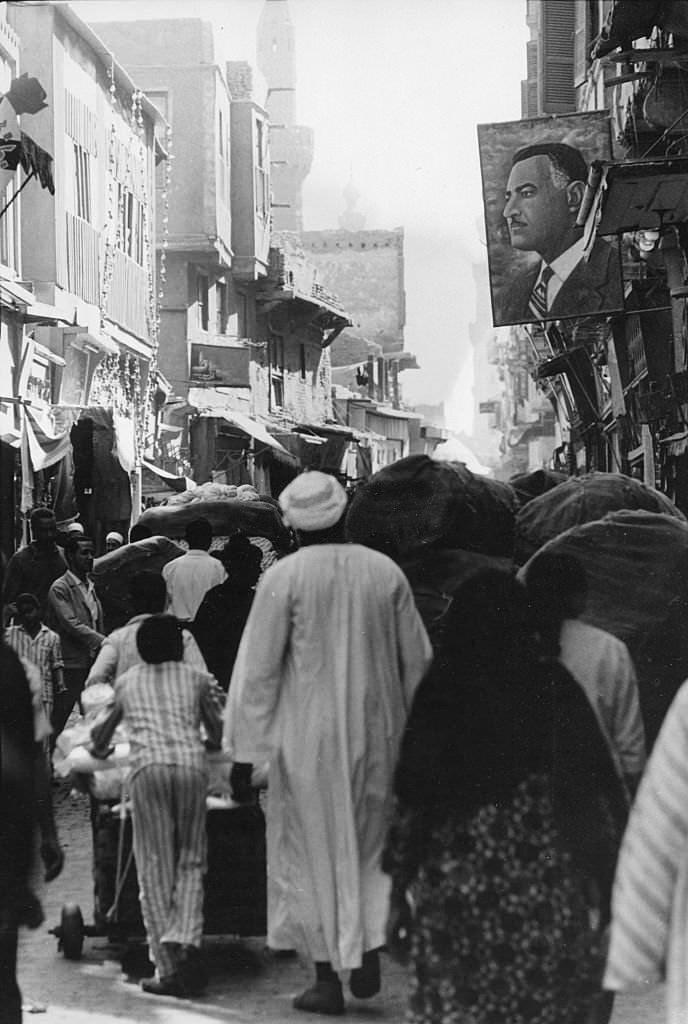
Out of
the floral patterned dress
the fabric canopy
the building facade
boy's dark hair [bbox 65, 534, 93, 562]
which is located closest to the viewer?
the floral patterned dress

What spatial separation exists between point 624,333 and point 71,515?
6214 mm

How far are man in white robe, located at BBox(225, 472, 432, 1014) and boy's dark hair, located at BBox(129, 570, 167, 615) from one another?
3.16ft

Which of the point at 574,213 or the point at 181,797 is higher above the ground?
the point at 574,213

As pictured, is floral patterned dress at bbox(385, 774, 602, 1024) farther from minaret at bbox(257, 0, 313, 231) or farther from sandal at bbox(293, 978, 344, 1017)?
minaret at bbox(257, 0, 313, 231)

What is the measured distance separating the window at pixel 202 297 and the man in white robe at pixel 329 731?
26.2m

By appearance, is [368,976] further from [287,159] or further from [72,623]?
[287,159]

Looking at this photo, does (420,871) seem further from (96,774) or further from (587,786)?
(96,774)

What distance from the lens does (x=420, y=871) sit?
419 cm

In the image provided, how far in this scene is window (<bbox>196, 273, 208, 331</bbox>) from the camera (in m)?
31.2

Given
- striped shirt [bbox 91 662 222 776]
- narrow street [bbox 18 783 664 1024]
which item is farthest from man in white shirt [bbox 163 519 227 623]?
striped shirt [bbox 91 662 222 776]

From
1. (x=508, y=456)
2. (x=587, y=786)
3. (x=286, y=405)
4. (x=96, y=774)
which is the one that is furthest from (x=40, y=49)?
(x=508, y=456)

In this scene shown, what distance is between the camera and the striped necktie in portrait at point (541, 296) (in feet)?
39.7

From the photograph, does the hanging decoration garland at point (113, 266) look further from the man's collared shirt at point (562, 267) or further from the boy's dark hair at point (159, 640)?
the boy's dark hair at point (159, 640)

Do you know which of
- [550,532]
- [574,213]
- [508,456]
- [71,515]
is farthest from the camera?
[508,456]
